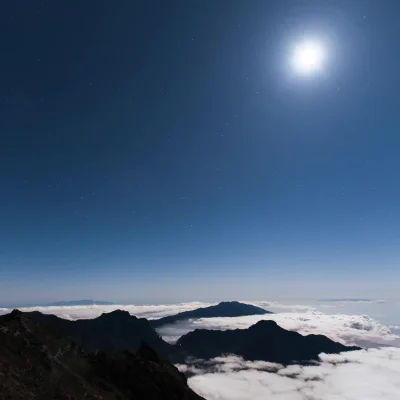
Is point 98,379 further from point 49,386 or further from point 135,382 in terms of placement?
point 49,386

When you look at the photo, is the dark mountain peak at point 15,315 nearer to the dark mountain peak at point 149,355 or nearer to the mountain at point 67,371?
the mountain at point 67,371

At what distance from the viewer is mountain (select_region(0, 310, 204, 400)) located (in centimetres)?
8075

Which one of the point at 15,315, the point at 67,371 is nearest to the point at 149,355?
the point at 67,371

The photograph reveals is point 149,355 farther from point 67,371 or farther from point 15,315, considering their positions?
point 15,315

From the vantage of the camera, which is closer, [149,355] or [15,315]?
[15,315]

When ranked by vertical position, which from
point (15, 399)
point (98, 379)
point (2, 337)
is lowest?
point (98, 379)

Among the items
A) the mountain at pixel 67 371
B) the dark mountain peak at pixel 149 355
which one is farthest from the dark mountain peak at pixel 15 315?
the dark mountain peak at pixel 149 355

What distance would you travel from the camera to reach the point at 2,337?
94188mm

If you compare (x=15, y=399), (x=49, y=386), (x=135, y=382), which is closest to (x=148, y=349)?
(x=135, y=382)

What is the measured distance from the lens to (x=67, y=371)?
100m

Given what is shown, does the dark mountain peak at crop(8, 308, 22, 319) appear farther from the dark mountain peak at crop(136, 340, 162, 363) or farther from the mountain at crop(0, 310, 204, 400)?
the dark mountain peak at crop(136, 340, 162, 363)

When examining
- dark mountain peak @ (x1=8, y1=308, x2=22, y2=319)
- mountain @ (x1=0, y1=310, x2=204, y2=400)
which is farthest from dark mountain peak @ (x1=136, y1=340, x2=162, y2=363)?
dark mountain peak @ (x1=8, y1=308, x2=22, y2=319)

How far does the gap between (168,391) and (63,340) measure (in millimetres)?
45662

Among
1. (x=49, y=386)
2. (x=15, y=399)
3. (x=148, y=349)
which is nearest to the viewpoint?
(x=15, y=399)
